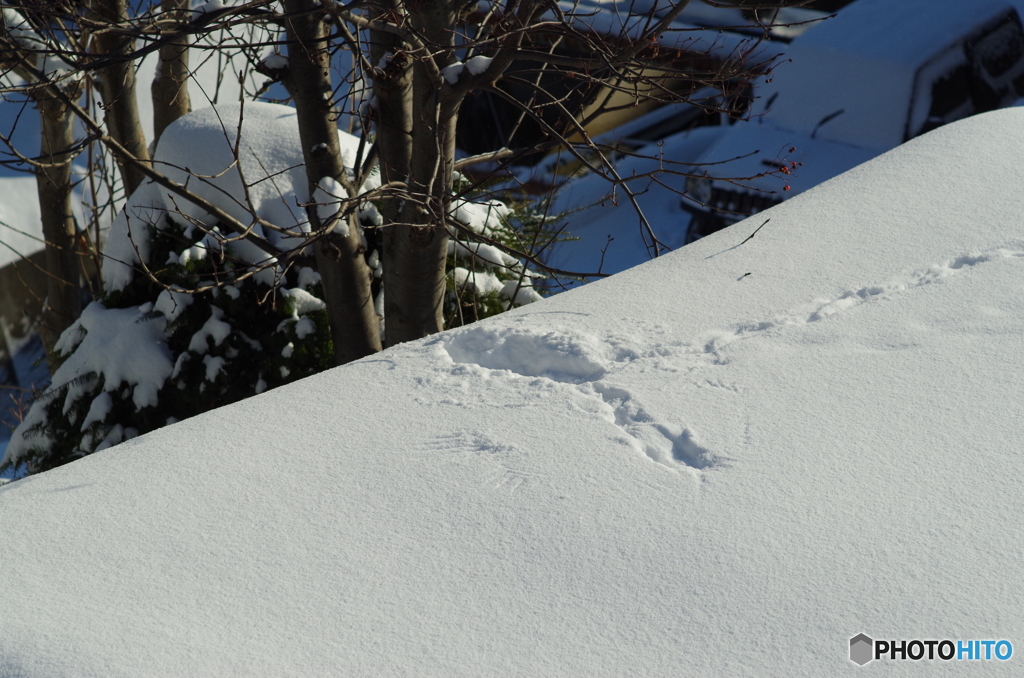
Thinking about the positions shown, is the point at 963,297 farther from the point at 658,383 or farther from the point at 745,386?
the point at 658,383

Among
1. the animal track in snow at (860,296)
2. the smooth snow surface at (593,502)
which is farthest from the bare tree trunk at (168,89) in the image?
→ the animal track in snow at (860,296)

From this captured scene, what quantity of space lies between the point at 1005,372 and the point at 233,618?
2019mm

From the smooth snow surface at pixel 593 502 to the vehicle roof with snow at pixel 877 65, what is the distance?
4279mm

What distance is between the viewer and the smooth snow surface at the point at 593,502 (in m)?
1.54

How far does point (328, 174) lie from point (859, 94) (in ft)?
16.3

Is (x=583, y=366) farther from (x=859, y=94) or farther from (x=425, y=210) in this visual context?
(x=859, y=94)

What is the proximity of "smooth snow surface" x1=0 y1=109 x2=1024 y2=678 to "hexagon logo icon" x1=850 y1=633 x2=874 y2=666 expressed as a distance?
0.02 metres

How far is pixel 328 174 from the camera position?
367 centimetres

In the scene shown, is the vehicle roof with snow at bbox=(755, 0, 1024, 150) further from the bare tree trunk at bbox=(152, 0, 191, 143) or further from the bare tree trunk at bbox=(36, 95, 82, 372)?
the bare tree trunk at bbox=(36, 95, 82, 372)

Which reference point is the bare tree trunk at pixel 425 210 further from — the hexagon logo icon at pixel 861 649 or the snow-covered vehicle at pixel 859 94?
the snow-covered vehicle at pixel 859 94

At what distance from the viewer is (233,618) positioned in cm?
162

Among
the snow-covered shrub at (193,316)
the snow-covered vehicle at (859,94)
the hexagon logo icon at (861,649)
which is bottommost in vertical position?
the hexagon logo icon at (861,649)

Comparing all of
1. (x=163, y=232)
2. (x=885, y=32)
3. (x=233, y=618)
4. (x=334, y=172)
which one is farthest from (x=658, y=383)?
(x=885, y=32)

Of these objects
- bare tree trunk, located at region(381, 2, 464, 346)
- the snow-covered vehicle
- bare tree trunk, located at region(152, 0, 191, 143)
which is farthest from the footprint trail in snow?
the snow-covered vehicle
